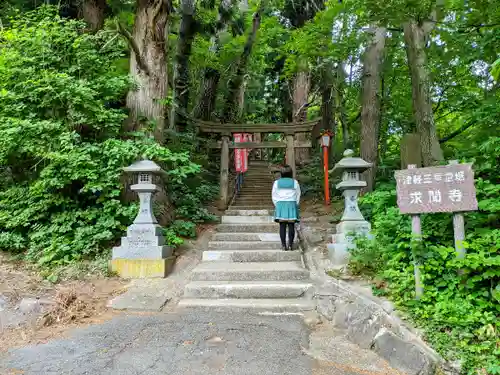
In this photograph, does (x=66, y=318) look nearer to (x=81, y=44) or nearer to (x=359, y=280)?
(x=359, y=280)

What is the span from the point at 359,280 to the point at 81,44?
6198 mm

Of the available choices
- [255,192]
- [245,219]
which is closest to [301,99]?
[255,192]

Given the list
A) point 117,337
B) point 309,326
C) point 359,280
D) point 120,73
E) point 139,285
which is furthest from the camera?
point 120,73

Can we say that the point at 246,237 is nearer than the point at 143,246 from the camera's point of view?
No

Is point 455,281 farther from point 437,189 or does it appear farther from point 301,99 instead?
point 301,99

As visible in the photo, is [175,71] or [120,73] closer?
[120,73]

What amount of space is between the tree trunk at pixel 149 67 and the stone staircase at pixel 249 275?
258 cm

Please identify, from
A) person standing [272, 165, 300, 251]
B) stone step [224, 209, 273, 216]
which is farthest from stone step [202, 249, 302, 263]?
stone step [224, 209, 273, 216]

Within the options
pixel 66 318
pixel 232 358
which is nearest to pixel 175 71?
pixel 66 318

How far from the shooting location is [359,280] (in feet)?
14.5

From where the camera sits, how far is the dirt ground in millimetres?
3746

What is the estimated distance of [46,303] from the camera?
14.0ft

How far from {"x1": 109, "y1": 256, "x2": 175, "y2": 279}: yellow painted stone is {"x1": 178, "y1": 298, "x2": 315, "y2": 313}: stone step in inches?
40.1

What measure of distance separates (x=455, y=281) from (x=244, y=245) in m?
4.02
